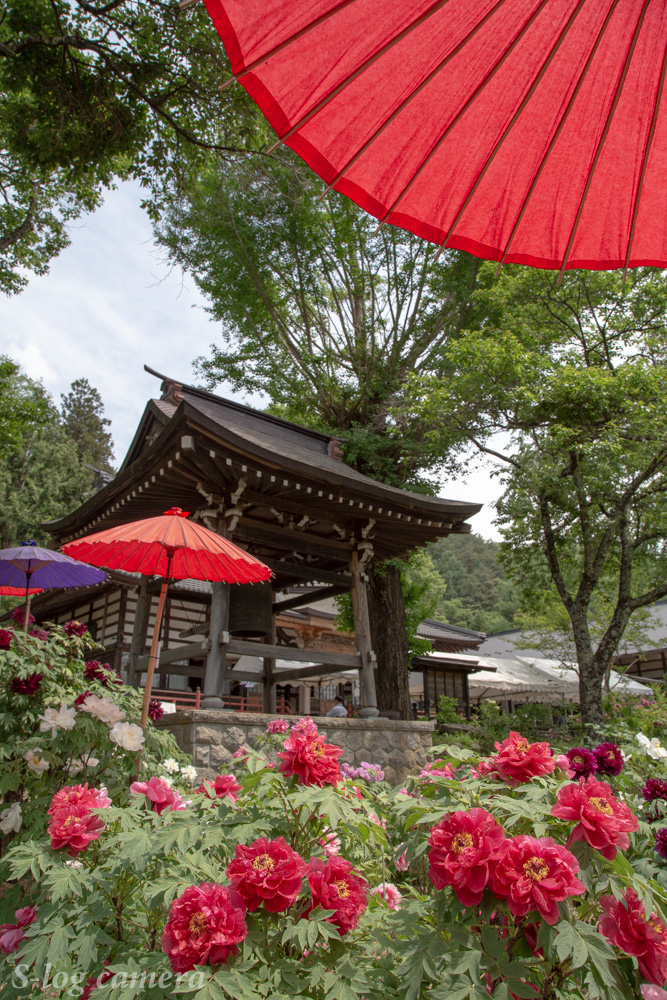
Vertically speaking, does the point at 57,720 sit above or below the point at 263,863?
above

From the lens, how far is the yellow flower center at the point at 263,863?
4.96ft

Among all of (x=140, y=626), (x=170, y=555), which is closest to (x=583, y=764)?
(x=170, y=555)

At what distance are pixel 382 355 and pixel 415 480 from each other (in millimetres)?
3159

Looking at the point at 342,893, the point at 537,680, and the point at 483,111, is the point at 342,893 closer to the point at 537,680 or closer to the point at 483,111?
the point at 483,111

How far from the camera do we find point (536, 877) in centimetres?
130

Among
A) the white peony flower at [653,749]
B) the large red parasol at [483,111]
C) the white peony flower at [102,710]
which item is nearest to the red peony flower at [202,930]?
the white peony flower at [102,710]

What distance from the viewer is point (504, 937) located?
4.75 ft

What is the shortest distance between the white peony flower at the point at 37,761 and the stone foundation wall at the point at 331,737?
2.75 meters

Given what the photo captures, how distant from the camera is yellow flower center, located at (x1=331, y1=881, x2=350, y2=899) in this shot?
1590mm

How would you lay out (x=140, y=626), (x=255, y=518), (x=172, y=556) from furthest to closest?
(x=255, y=518) < (x=140, y=626) < (x=172, y=556)

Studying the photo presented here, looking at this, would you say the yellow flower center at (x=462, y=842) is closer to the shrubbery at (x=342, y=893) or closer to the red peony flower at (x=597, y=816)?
the shrubbery at (x=342, y=893)

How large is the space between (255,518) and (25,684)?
234 inches

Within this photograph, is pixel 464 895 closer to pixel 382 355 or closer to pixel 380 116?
pixel 380 116

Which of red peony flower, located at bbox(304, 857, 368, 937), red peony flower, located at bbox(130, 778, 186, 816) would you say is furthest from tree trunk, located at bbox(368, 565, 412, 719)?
red peony flower, located at bbox(304, 857, 368, 937)
